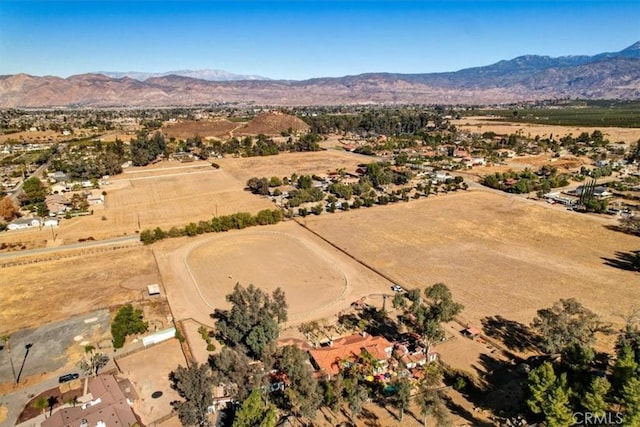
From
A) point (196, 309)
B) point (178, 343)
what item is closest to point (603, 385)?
point (178, 343)

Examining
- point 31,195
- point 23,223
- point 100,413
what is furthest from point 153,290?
point 31,195

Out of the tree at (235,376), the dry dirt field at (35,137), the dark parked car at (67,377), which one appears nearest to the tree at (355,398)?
the tree at (235,376)

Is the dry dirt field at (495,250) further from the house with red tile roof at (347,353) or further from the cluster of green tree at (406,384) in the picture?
the house with red tile roof at (347,353)

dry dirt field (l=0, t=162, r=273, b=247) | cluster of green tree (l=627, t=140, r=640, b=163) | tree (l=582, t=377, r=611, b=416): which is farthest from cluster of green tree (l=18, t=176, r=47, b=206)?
cluster of green tree (l=627, t=140, r=640, b=163)

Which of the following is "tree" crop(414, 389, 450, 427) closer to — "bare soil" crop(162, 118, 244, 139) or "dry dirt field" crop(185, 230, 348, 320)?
"dry dirt field" crop(185, 230, 348, 320)

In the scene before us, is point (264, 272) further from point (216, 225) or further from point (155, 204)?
point (155, 204)
